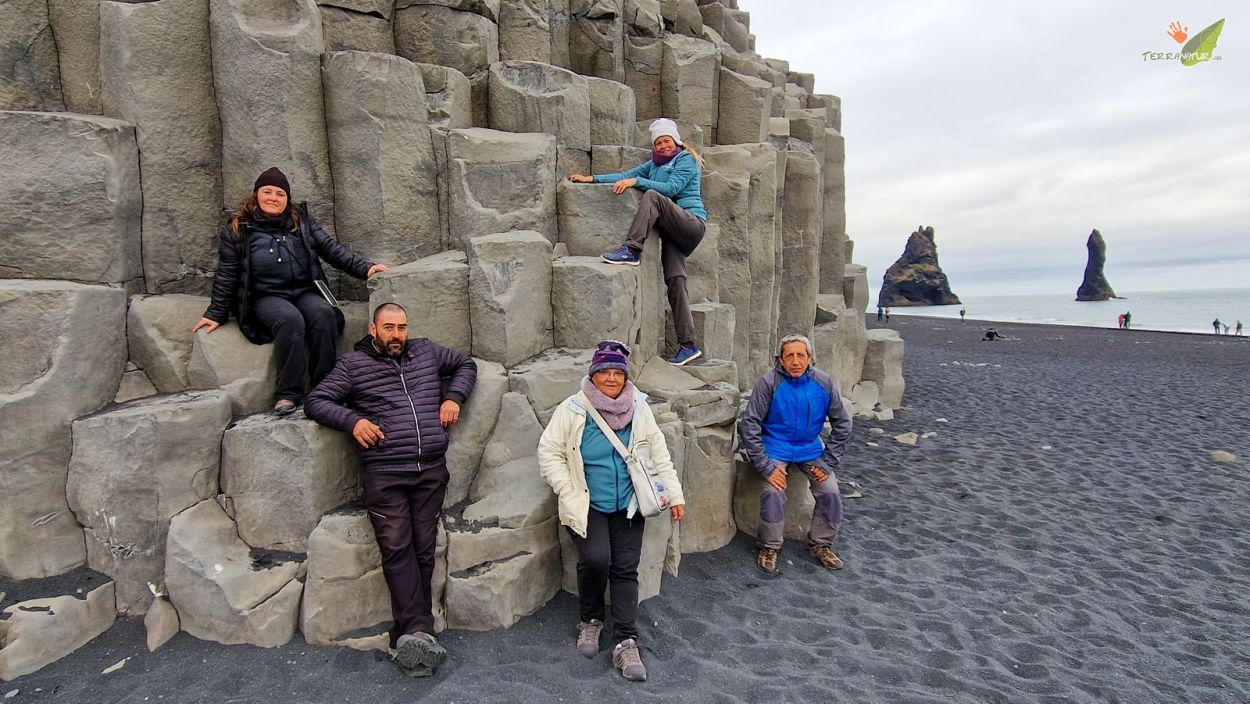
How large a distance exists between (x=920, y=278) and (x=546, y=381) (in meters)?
Answer: 81.1

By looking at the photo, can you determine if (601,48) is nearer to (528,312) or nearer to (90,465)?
(528,312)

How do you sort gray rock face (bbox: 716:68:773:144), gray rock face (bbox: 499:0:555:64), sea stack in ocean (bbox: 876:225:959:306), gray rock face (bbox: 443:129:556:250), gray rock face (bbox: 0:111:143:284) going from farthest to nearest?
sea stack in ocean (bbox: 876:225:959:306) < gray rock face (bbox: 716:68:773:144) < gray rock face (bbox: 499:0:555:64) < gray rock face (bbox: 443:129:556:250) < gray rock face (bbox: 0:111:143:284)

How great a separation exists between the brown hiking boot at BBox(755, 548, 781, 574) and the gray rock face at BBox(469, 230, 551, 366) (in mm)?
2785

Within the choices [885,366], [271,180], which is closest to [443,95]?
[271,180]

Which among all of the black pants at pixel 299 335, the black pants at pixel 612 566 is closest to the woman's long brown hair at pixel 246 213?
the black pants at pixel 299 335

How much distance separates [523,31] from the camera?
279 inches

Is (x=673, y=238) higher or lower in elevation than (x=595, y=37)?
lower

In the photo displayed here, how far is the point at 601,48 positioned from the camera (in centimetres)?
813

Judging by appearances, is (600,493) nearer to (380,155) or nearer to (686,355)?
(686,355)

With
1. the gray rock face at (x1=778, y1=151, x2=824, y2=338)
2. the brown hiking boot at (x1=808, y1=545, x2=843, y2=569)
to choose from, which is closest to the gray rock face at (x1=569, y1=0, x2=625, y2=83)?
the gray rock face at (x1=778, y1=151, x2=824, y2=338)

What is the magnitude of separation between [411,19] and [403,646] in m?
5.97

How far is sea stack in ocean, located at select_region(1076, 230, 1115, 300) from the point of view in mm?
83688

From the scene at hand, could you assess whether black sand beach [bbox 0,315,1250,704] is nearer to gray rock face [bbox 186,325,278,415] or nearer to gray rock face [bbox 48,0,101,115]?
gray rock face [bbox 186,325,278,415]

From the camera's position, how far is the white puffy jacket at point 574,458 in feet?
13.3
